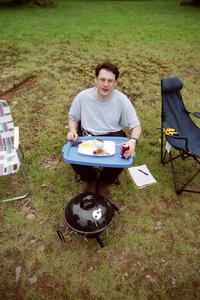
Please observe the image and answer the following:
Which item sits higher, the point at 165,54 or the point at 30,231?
the point at 165,54

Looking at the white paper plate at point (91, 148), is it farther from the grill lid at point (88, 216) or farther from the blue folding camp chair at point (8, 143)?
the blue folding camp chair at point (8, 143)

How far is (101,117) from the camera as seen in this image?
12.5 feet

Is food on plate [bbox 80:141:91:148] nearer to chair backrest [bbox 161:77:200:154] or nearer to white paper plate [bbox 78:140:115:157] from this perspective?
white paper plate [bbox 78:140:115:157]

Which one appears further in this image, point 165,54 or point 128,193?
point 165,54

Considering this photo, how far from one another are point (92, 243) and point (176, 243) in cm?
102

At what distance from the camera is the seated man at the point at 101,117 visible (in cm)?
371

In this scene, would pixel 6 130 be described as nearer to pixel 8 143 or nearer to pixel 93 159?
pixel 8 143

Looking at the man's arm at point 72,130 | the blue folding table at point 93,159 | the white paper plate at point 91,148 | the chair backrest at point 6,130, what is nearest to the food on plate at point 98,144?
the white paper plate at point 91,148

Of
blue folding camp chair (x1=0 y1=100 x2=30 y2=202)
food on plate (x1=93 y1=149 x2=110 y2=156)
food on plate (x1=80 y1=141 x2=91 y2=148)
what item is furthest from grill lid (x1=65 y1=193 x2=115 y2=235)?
blue folding camp chair (x1=0 y1=100 x2=30 y2=202)

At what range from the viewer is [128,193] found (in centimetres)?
397

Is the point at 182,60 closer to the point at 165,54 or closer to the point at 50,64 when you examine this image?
the point at 165,54

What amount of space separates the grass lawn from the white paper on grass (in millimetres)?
99

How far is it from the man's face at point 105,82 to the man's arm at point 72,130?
0.59 meters

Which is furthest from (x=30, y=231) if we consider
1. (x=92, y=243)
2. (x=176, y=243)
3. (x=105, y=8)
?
(x=105, y=8)
